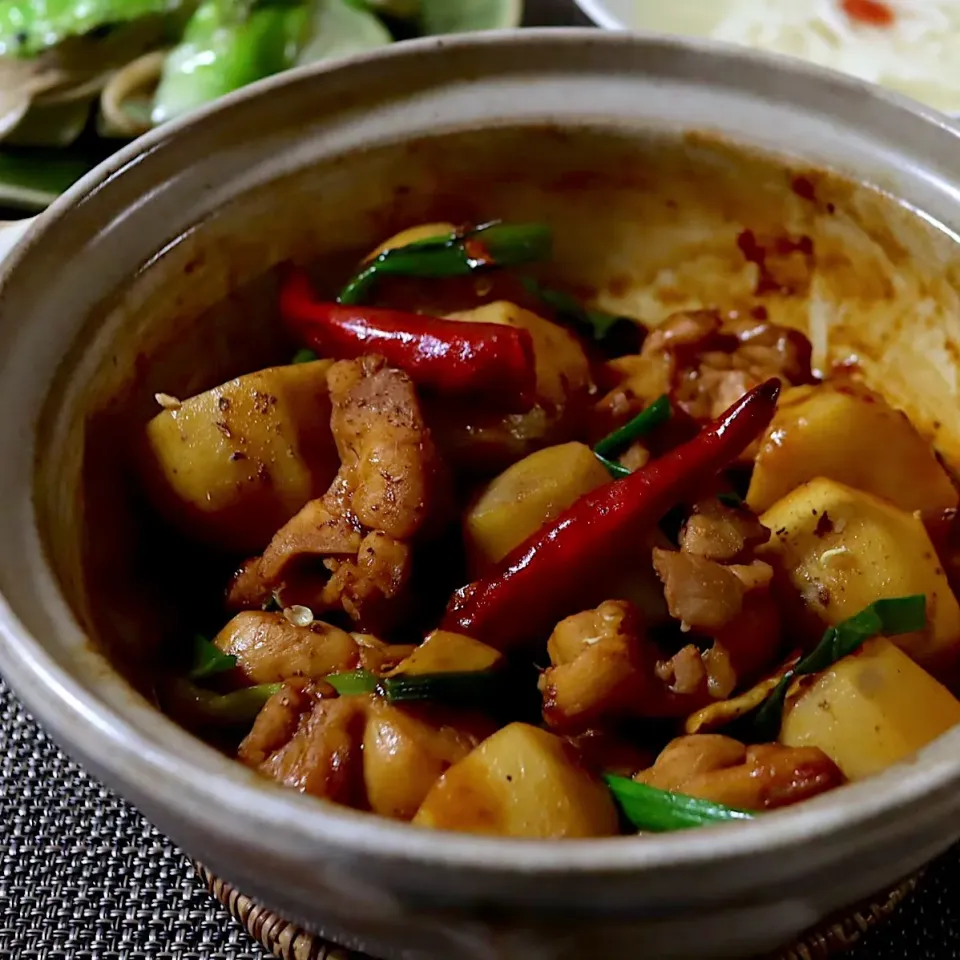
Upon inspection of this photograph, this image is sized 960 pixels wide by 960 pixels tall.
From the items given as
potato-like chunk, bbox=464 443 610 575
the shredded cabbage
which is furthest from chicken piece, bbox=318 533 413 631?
the shredded cabbage

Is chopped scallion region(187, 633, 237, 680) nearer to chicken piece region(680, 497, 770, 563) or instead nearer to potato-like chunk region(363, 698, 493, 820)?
potato-like chunk region(363, 698, 493, 820)

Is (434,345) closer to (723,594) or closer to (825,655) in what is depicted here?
(723,594)

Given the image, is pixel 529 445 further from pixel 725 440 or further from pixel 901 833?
pixel 901 833

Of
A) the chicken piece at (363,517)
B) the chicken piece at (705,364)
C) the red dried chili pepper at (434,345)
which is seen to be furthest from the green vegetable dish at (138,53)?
the chicken piece at (363,517)

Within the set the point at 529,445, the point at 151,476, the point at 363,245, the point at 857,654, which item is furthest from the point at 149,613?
the point at 857,654

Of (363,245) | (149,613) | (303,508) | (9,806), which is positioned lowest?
(9,806)

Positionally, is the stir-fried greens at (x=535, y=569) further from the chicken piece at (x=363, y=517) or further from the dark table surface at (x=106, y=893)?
the dark table surface at (x=106, y=893)
